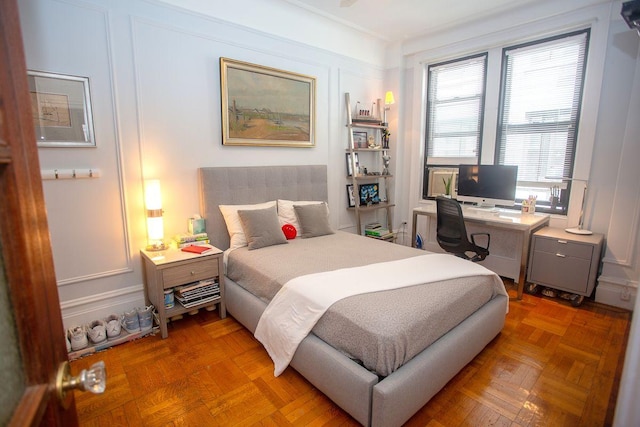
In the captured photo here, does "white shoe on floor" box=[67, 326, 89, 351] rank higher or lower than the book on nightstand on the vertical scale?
lower

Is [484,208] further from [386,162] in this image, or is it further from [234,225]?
[234,225]

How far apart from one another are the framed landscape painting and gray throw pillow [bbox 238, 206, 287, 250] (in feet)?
2.50

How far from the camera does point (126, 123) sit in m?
2.60

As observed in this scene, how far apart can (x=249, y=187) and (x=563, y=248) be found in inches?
120

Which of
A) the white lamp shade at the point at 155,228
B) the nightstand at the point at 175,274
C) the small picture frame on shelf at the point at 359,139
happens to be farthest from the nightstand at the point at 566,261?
the white lamp shade at the point at 155,228

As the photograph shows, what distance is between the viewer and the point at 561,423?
68.7 inches

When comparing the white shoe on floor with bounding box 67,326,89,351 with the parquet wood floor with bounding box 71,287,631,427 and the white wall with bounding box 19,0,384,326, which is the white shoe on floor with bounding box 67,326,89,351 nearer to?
the parquet wood floor with bounding box 71,287,631,427

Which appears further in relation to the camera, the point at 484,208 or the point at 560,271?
the point at 484,208

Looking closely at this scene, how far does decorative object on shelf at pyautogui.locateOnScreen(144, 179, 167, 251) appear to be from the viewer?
103 inches

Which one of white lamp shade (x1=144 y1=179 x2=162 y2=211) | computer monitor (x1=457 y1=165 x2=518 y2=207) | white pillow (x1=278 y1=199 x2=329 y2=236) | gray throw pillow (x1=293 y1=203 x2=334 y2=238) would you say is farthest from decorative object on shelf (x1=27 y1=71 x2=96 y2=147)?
computer monitor (x1=457 y1=165 x2=518 y2=207)

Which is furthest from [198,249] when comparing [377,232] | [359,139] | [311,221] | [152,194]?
[359,139]

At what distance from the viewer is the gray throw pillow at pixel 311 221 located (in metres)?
3.34

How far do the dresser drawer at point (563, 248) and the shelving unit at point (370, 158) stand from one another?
1736 millimetres

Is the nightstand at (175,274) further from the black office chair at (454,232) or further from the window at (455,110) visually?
the window at (455,110)
